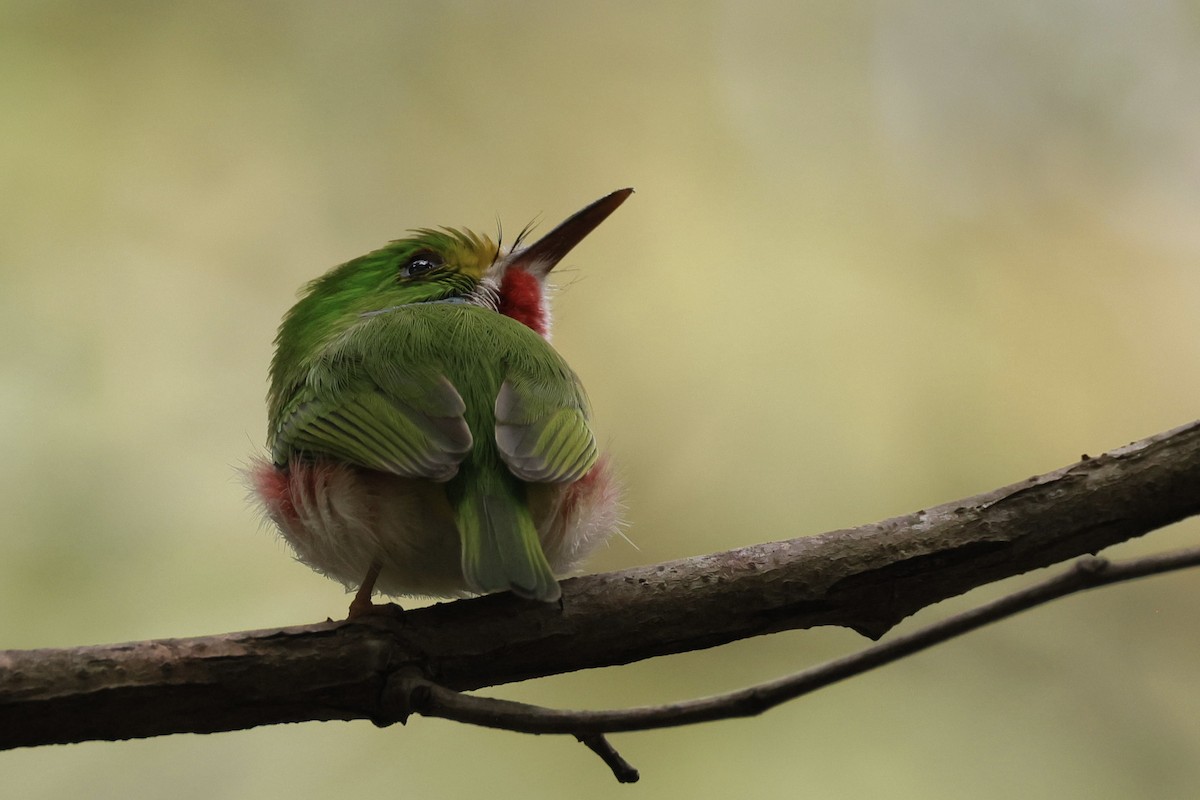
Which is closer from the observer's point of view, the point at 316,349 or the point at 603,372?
the point at 316,349

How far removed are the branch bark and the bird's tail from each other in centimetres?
14

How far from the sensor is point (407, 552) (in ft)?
8.59

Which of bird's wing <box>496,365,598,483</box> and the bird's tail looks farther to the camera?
bird's wing <box>496,365,598,483</box>

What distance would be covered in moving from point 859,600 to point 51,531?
3.67m

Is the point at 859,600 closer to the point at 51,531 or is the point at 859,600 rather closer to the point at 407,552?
the point at 407,552

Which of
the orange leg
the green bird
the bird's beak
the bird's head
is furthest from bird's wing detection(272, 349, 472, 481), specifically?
the bird's beak

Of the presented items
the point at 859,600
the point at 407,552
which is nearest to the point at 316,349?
the point at 407,552

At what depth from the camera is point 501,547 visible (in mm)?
2291

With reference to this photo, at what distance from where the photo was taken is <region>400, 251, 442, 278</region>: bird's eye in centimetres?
379

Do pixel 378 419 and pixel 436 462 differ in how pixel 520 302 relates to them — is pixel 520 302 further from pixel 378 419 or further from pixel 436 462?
pixel 436 462

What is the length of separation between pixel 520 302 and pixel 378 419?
126 centimetres

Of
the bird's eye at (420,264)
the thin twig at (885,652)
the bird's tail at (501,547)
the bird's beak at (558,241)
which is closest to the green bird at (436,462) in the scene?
the bird's tail at (501,547)

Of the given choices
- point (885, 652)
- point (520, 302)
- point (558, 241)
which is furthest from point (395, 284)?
point (885, 652)

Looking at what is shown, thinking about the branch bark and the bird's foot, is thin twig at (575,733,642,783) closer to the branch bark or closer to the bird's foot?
the branch bark
